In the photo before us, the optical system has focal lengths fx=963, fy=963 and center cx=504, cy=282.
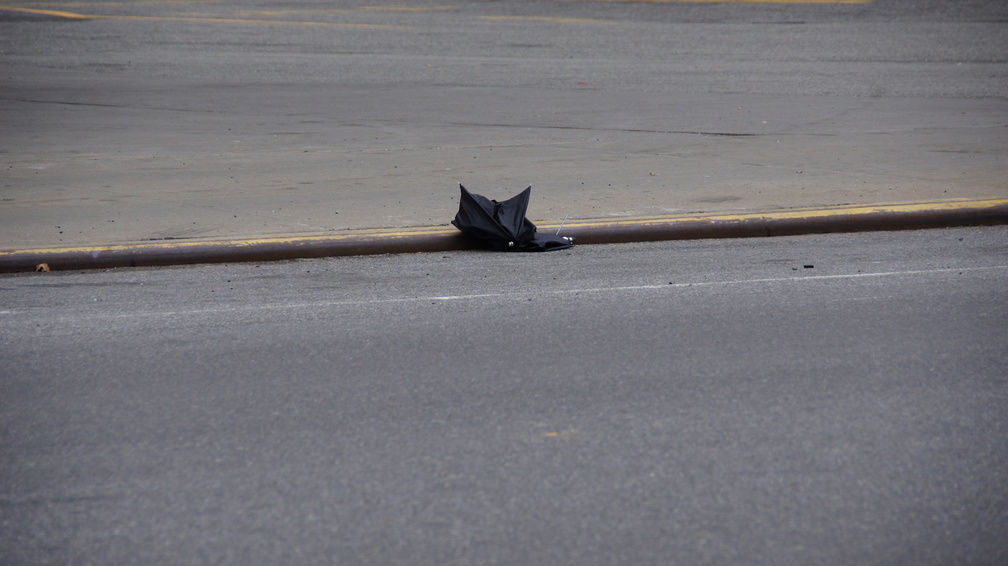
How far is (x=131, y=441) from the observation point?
426cm

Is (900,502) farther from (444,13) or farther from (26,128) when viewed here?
(444,13)

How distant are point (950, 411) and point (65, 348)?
4761mm

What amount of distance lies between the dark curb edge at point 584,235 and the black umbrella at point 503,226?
234 millimetres

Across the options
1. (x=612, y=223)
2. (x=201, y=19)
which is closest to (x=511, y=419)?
(x=612, y=223)

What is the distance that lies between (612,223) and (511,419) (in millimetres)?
4500

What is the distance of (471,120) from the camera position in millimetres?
15359

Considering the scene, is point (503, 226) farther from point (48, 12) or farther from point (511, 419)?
point (48, 12)

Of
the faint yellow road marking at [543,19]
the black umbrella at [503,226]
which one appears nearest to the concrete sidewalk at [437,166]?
the black umbrella at [503,226]

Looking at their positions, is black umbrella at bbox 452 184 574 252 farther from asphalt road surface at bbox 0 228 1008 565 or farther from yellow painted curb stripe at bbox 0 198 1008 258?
asphalt road surface at bbox 0 228 1008 565

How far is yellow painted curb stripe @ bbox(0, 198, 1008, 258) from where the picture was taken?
7906mm

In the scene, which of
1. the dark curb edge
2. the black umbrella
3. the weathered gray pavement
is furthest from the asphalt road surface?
the weathered gray pavement

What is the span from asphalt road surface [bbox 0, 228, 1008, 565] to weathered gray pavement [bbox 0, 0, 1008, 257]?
2391 millimetres

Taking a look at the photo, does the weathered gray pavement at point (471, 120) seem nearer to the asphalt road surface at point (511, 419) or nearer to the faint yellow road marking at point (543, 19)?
the faint yellow road marking at point (543, 19)

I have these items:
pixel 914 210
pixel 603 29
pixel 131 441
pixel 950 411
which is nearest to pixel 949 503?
pixel 950 411
